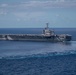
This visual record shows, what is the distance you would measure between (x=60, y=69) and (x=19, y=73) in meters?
8.32

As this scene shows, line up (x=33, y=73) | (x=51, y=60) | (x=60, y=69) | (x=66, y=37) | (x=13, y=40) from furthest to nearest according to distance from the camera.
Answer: (x=13, y=40) < (x=66, y=37) < (x=51, y=60) < (x=60, y=69) < (x=33, y=73)

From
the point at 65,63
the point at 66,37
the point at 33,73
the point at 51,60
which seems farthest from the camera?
the point at 66,37

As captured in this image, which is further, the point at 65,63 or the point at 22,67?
the point at 65,63

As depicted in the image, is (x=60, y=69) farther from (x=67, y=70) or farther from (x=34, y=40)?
(x=34, y=40)

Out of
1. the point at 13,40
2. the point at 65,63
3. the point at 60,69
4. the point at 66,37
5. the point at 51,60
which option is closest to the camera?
the point at 60,69

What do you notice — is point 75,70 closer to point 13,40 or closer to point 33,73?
point 33,73

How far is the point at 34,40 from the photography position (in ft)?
452

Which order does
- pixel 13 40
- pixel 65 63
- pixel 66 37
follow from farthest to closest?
pixel 13 40, pixel 66 37, pixel 65 63

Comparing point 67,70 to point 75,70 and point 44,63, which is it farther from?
point 44,63

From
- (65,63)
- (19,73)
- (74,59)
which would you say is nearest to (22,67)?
(19,73)

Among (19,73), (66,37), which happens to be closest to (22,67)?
(19,73)

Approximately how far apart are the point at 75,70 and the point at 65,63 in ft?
31.4

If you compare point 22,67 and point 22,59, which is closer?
point 22,67

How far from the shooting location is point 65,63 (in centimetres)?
6391
